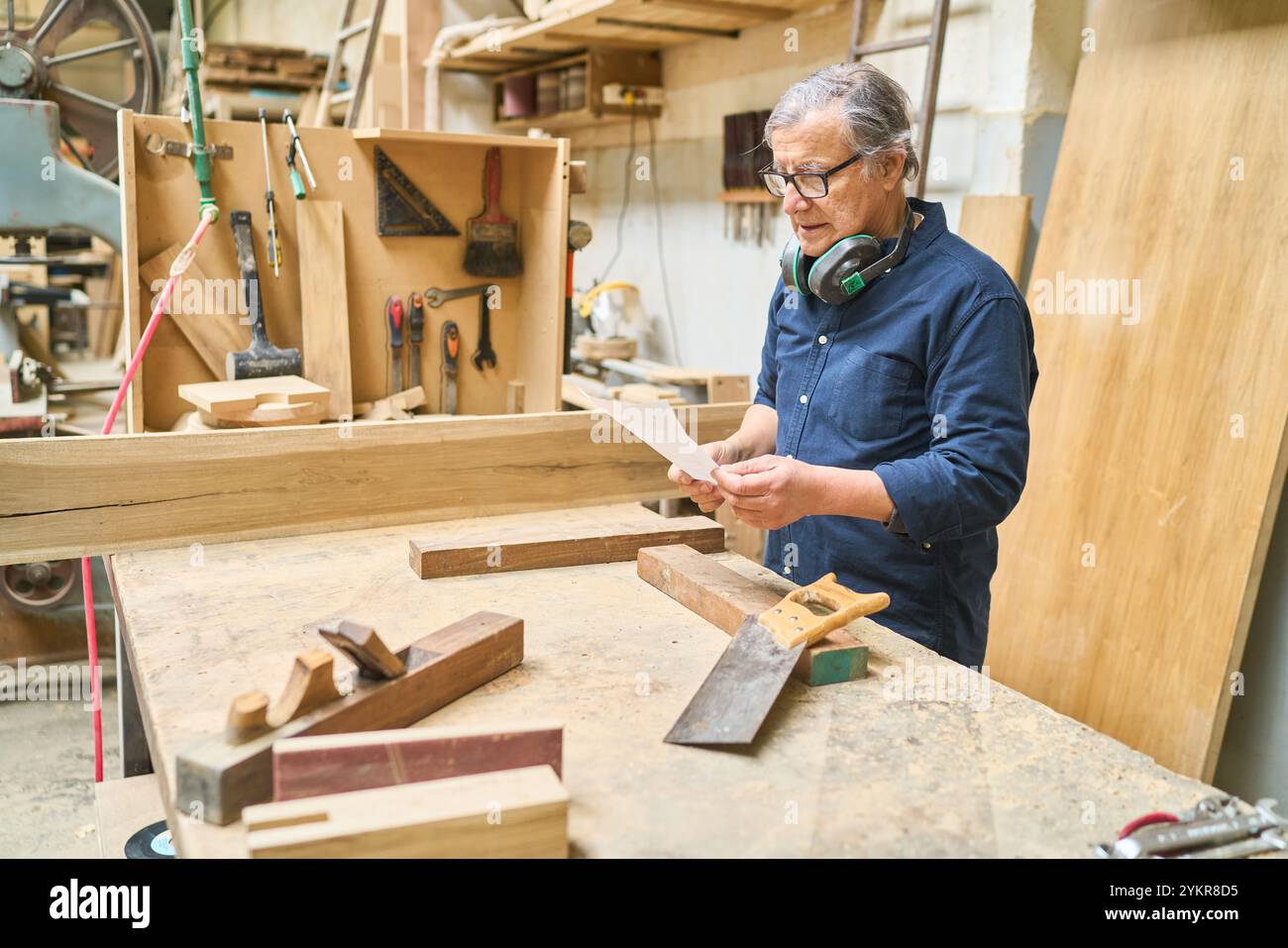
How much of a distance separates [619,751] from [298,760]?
381 mm

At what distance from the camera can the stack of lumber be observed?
670cm

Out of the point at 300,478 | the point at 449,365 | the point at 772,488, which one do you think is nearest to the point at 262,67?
the point at 449,365

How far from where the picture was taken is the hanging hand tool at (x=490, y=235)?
3.16 m

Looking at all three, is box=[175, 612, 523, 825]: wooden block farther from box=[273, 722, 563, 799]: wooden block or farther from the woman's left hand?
the woman's left hand

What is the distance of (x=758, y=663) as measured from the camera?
1463 millimetres

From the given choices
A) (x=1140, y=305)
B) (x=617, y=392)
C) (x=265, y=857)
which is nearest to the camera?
(x=265, y=857)

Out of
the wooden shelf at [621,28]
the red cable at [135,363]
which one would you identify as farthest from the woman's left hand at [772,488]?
the wooden shelf at [621,28]

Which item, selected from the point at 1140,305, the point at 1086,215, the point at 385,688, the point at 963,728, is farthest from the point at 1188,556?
the point at 385,688

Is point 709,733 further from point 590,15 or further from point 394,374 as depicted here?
point 590,15

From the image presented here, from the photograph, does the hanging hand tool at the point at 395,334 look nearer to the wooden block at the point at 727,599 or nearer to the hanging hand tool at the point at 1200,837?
the wooden block at the point at 727,599

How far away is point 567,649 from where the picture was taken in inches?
63.3

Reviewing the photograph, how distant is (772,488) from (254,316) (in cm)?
177

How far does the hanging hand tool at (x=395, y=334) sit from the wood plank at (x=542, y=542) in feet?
3.29

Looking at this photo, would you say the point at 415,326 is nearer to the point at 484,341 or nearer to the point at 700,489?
the point at 484,341
